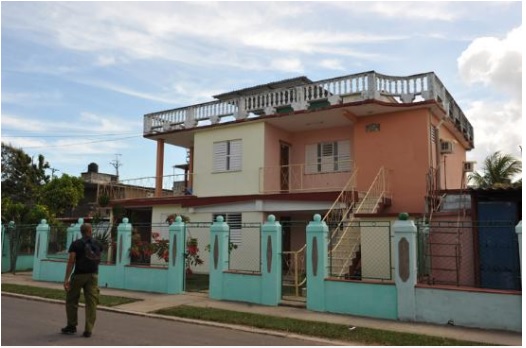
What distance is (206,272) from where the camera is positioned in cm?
1723

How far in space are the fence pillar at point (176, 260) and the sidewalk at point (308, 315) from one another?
12.1 inches

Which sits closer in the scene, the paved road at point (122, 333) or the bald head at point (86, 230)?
the paved road at point (122, 333)

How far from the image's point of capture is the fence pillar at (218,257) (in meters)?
11.6

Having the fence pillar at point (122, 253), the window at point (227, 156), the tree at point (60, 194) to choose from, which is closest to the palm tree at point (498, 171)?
the window at point (227, 156)

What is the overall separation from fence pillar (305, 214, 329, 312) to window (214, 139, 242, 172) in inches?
311

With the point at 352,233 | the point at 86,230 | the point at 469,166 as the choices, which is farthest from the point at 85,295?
the point at 469,166

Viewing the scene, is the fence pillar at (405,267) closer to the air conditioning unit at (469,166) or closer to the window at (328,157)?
the window at (328,157)

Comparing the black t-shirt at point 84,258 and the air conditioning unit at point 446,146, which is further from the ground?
the air conditioning unit at point 446,146

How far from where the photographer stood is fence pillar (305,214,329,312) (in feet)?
33.0

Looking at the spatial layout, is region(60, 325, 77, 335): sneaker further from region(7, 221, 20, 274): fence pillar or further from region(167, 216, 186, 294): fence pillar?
region(7, 221, 20, 274): fence pillar

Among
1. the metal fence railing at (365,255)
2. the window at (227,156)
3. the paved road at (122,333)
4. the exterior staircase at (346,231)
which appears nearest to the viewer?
the paved road at (122,333)

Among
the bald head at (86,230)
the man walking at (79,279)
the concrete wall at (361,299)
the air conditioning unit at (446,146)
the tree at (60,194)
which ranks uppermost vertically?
the air conditioning unit at (446,146)

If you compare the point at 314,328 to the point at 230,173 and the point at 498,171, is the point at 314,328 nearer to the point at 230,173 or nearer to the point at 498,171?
the point at 230,173

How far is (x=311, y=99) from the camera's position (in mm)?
16422
